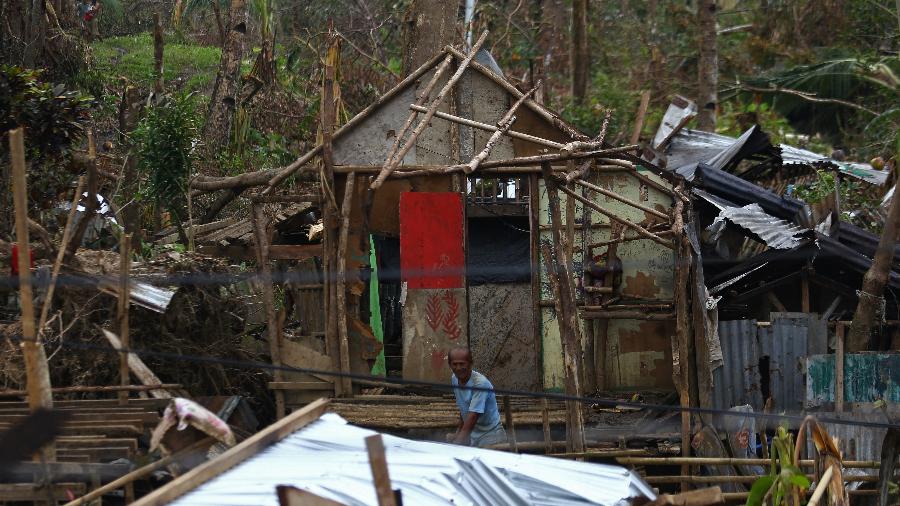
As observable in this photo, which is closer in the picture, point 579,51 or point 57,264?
point 57,264

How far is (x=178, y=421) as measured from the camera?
5.50 meters

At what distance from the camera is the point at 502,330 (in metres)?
11.1

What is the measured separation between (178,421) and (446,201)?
16.2ft

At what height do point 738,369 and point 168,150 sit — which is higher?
point 168,150

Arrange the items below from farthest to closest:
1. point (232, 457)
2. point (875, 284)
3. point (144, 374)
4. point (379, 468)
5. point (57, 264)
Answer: point (875, 284) < point (144, 374) < point (57, 264) < point (232, 457) < point (379, 468)

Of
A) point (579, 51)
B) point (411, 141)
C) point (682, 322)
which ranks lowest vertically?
point (682, 322)

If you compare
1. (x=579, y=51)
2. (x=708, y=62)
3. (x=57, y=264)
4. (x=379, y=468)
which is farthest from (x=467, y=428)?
(x=579, y=51)

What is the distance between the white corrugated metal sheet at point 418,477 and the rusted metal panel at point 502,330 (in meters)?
5.50

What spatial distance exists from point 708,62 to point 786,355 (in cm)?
796

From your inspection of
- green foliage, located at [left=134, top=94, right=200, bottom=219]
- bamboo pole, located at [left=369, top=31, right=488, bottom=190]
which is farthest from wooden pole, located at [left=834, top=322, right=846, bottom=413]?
green foliage, located at [left=134, top=94, right=200, bottom=219]

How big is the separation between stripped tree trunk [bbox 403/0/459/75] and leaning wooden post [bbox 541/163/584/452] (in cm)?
702

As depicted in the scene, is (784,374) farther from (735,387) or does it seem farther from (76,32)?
(76,32)

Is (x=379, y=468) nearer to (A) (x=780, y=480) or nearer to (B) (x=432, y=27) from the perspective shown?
(A) (x=780, y=480)

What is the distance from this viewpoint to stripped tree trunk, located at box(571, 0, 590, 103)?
20.1 metres
